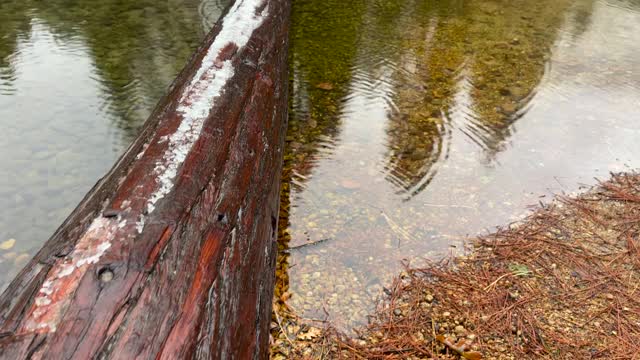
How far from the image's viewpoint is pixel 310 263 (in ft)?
8.64

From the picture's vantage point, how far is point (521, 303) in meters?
2.43

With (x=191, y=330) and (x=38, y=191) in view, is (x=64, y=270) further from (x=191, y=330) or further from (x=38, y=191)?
(x=38, y=191)

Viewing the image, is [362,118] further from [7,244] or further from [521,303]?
[7,244]

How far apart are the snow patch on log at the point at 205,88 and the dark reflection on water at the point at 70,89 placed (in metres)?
1.28

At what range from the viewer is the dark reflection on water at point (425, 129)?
280 cm

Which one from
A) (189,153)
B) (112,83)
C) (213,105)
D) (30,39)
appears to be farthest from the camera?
(30,39)

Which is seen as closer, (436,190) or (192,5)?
(436,190)

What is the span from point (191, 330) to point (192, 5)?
5.76 m

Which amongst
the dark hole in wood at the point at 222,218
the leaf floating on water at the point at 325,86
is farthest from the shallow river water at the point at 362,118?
the dark hole in wood at the point at 222,218

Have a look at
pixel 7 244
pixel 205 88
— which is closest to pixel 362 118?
pixel 205 88

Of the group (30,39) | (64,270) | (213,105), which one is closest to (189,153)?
(213,105)

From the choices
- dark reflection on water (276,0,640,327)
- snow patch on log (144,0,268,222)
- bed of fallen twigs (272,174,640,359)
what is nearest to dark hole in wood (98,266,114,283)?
snow patch on log (144,0,268,222)

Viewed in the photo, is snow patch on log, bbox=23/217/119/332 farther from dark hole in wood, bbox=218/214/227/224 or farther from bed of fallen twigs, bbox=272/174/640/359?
bed of fallen twigs, bbox=272/174/640/359

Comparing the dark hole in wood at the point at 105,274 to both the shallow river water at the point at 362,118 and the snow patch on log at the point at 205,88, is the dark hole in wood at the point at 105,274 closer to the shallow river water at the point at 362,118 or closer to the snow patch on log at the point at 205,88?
the snow patch on log at the point at 205,88
